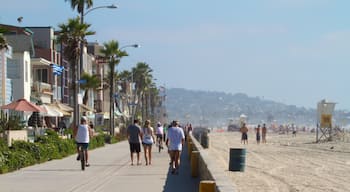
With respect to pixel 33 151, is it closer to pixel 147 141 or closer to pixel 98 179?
pixel 147 141

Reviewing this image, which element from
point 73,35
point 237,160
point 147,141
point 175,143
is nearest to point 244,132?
point 73,35

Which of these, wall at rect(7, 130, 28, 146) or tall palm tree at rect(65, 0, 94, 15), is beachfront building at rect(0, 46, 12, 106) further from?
wall at rect(7, 130, 28, 146)

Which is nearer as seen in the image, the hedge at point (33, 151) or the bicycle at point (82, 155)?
the hedge at point (33, 151)

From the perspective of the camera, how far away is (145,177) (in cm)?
1834

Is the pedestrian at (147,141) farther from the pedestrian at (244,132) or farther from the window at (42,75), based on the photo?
the pedestrian at (244,132)

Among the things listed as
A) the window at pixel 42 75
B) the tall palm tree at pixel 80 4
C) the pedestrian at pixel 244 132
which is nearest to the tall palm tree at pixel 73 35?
the tall palm tree at pixel 80 4

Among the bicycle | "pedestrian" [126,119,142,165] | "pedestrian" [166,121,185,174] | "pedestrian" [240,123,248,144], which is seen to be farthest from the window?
"pedestrian" [166,121,185,174]

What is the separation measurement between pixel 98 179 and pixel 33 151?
5.82 m

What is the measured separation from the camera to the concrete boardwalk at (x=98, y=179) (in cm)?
1547

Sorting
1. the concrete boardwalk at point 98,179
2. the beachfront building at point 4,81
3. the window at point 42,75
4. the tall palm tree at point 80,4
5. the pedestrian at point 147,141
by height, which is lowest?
the concrete boardwalk at point 98,179

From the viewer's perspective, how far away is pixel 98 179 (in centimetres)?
1772

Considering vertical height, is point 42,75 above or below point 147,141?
above

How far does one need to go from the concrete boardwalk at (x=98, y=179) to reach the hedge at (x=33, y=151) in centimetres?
29

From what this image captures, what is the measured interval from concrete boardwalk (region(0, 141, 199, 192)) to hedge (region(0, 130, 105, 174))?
0.29 metres
